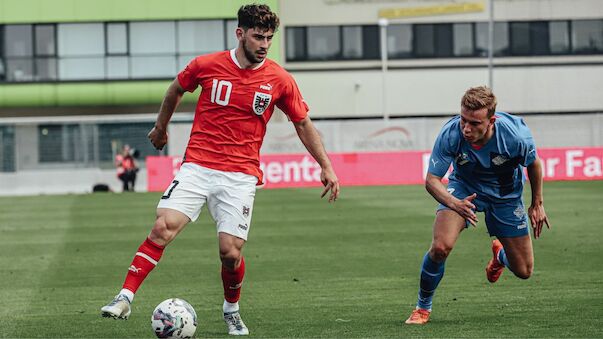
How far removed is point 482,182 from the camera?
9.45 meters

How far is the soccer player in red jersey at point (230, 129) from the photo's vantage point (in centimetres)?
866

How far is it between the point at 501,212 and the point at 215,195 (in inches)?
94.0

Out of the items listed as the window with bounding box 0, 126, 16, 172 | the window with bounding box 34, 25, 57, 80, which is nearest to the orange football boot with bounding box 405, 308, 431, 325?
the window with bounding box 0, 126, 16, 172

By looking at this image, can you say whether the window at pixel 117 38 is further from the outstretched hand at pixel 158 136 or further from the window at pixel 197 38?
the outstretched hand at pixel 158 136

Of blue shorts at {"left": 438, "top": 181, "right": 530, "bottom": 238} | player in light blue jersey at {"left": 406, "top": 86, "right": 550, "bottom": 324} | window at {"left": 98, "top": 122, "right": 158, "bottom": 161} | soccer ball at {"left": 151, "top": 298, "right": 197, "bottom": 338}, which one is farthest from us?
window at {"left": 98, "top": 122, "right": 158, "bottom": 161}

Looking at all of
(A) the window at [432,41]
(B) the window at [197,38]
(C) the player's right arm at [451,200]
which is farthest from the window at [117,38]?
(C) the player's right arm at [451,200]

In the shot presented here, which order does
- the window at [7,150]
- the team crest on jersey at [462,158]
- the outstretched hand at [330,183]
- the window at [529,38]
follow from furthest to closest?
the window at [529,38]
the window at [7,150]
the team crest on jersey at [462,158]
the outstretched hand at [330,183]

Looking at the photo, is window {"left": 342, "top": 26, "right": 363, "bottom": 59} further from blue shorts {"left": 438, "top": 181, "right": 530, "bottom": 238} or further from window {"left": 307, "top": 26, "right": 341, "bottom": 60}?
blue shorts {"left": 438, "top": 181, "right": 530, "bottom": 238}

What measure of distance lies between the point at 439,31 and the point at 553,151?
16.1 metres

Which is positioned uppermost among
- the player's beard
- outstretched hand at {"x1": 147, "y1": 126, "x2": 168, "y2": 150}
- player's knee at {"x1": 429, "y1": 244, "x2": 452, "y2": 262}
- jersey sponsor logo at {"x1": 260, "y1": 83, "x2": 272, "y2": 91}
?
the player's beard

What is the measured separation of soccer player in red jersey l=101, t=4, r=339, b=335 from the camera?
8.66 m

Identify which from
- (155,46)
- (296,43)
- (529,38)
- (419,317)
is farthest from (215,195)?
(529,38)

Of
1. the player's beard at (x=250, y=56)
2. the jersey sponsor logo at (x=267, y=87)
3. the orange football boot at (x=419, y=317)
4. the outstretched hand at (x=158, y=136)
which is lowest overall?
the orange football boot at (x=419, y=317)

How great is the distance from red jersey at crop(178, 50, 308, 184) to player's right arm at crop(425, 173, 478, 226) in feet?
4.14
